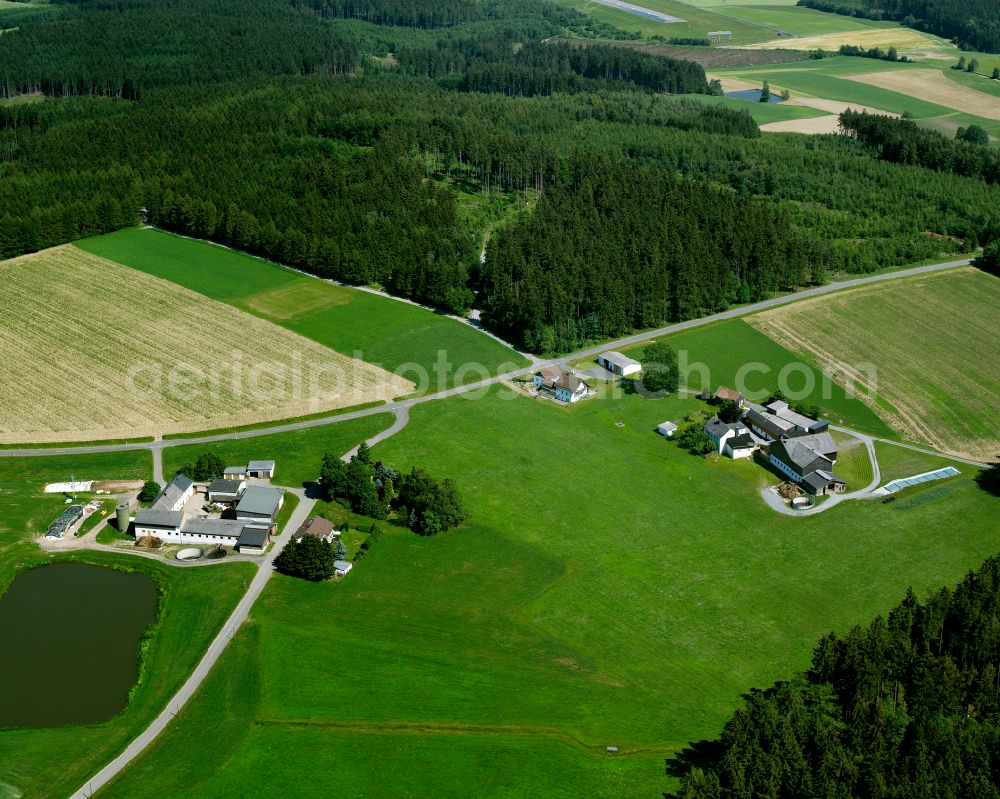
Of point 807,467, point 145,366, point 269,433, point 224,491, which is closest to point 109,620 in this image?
point 224,491

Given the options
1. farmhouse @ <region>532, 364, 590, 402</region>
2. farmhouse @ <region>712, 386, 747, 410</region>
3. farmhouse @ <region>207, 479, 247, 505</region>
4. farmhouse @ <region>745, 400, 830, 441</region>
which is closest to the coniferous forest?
farmhouse @ <region>532, 364, 590, 402</region>

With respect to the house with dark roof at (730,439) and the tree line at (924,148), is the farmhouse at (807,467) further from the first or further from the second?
the tree line at (924,148)

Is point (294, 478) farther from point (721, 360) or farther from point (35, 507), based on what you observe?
point (721, 360)

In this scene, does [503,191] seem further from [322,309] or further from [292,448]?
[292,448]

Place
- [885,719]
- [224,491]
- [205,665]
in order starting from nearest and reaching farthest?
[885,719], [205,665], [224,491]

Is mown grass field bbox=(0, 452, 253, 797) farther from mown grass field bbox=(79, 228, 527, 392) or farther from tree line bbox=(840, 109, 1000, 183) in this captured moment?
tree line bbox=(840, 109, 1000, 183)

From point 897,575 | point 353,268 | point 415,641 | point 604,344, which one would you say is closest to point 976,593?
point 897,575

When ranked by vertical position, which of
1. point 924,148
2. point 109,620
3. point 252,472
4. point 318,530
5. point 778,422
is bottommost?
point 109,620
